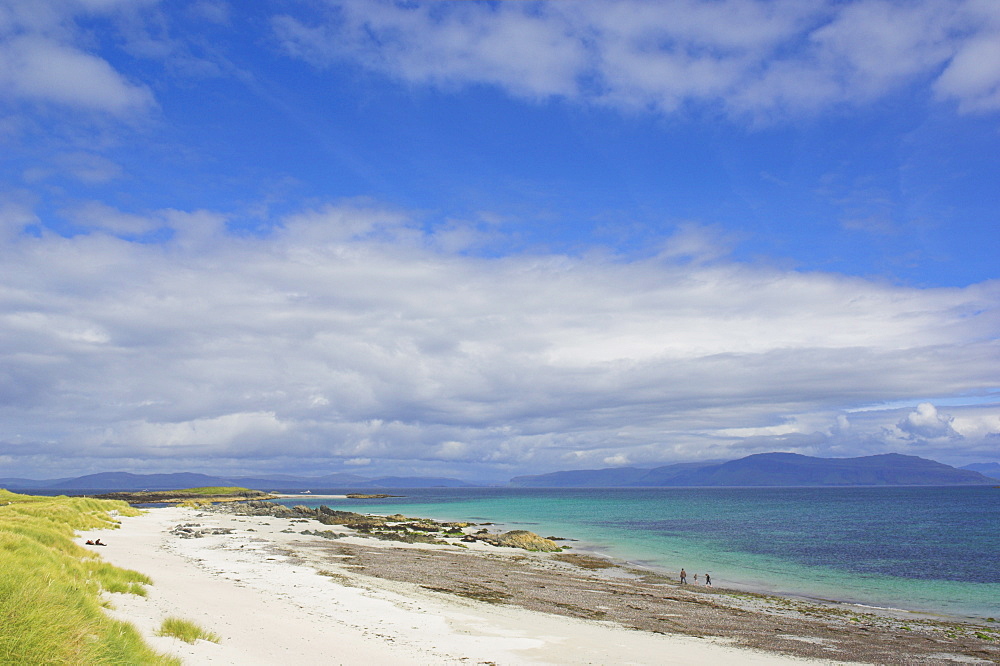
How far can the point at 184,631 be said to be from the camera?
Result: 13.1 m

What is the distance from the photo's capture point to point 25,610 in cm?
781

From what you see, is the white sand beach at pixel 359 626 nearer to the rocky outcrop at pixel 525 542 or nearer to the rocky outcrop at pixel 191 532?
the rocky outcrop at pixel 191 532

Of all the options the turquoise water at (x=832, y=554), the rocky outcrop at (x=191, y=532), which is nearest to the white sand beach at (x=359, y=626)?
the turquoise water at (x=832, y=554)

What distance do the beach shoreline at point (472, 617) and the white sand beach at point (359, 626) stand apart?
6cm

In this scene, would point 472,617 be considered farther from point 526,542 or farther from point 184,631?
A: point 526,542

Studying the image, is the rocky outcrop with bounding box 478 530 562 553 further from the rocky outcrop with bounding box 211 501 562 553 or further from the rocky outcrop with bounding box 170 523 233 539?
the rocky outcrop with bounding box 170 523 233 539

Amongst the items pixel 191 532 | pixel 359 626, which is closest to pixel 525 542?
pixel 191 532

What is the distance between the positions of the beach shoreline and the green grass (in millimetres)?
255

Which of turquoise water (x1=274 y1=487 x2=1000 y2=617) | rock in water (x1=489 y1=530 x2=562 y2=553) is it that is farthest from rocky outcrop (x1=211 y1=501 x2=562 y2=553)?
turquoise water (x1=274 y1=487 x2=1000 y2=617)

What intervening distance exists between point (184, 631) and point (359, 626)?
234 inches

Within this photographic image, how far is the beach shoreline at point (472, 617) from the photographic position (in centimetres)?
1545

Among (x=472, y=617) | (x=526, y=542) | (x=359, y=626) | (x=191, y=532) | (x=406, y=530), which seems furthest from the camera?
(x=406, y=530)

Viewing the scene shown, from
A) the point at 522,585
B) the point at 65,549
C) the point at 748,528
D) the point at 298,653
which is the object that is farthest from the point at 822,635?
the point at 748,528

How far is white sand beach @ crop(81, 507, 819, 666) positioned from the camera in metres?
14.2
